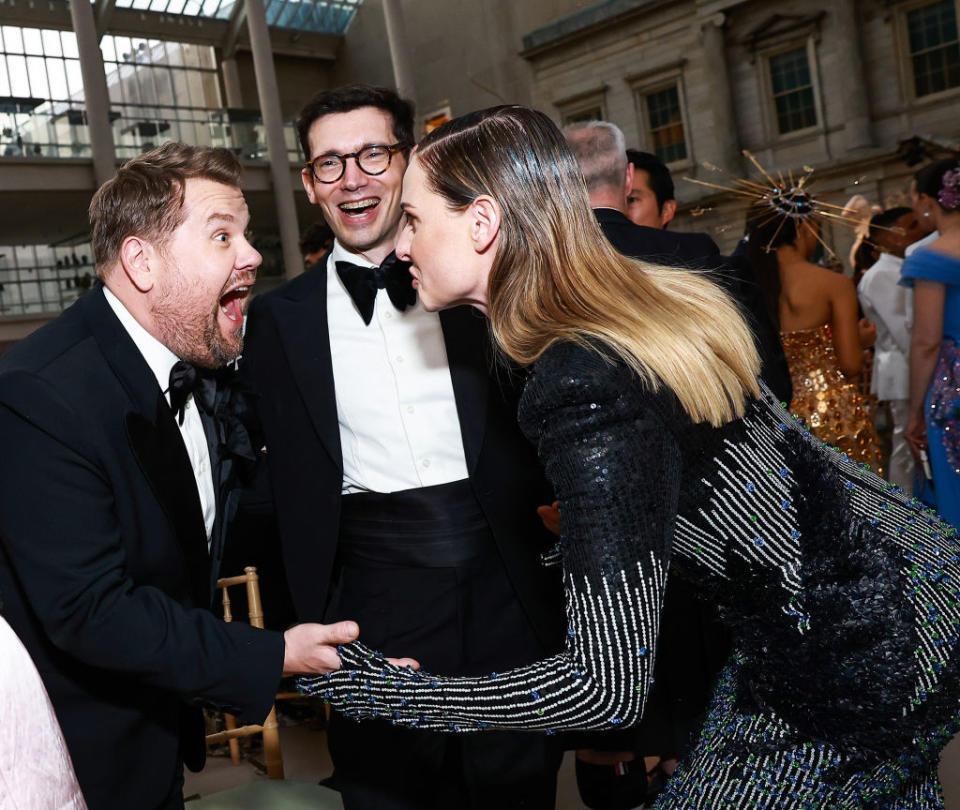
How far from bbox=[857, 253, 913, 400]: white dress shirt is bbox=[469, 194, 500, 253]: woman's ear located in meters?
5.13

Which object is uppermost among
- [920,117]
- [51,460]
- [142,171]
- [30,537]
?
[920,117]

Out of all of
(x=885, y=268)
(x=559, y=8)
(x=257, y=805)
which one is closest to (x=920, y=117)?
(x=559, y=8)

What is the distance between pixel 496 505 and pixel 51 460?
3.40 ft

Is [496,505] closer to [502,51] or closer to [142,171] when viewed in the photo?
[142,171]

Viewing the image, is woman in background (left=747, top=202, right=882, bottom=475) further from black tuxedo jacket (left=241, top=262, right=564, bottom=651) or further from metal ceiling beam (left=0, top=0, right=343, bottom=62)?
metal ceiling beam (left=0, top=0, right=343, bottom=62)

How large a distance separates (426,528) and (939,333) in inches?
122

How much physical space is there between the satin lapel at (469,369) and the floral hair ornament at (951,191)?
276 cm

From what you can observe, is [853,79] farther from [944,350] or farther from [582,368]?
[582,368]

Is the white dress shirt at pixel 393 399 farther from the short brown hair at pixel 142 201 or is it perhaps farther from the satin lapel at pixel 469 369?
the short brown hair at pixel 142 201

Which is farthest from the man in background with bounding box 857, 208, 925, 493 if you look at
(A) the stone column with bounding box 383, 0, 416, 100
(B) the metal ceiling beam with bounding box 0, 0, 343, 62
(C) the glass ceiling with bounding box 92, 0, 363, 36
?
(C) the glass ceiling with bounding box 92, 0, 363, 36

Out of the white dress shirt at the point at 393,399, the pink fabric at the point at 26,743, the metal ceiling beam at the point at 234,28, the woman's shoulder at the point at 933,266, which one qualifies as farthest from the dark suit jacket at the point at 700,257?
the metal ceiling beam at the point at 234,28

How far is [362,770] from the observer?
7.87ft

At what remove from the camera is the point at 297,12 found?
91.9 ft

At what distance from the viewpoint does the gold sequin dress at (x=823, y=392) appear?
533cm
